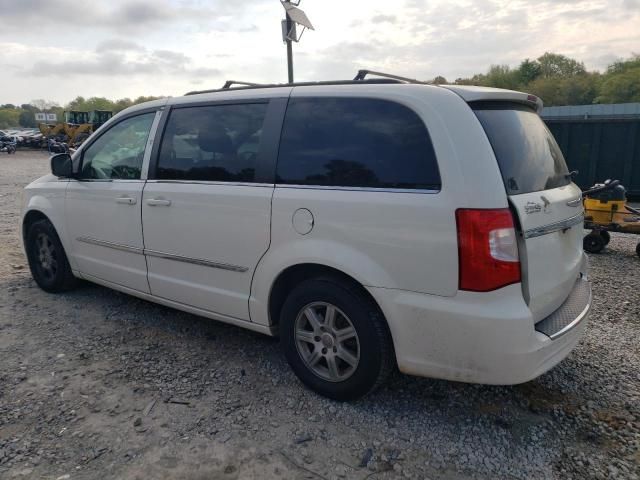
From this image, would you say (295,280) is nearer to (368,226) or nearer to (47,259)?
(368,226)

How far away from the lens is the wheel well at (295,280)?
282 cm

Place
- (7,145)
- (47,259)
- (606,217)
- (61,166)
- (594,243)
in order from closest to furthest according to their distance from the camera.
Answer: (61,166), (47,259), (594,243), (606,217), (7,145)

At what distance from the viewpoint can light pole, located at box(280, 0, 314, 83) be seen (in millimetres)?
6969

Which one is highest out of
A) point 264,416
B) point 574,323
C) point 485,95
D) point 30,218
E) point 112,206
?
point 485,95

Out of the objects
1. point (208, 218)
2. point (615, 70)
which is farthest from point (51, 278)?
point (615, 70)

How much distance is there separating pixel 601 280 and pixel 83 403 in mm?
5109

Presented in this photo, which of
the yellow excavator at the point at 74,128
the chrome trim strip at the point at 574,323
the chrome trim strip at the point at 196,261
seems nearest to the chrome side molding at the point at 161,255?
the chrome trim strip at the point at 196,261

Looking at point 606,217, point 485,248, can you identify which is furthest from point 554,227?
point 606,217

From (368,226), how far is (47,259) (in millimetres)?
3785

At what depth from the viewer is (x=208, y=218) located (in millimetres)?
3377

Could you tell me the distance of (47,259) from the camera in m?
4.96

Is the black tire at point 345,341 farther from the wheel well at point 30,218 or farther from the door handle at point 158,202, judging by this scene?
the wheel well at point 30,218

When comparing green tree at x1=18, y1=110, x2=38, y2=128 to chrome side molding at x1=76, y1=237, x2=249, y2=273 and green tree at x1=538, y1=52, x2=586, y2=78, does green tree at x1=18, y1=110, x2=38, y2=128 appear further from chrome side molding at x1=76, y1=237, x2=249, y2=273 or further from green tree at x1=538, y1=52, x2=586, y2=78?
chrome side molding at x1=76, y1=237, x2=249, y2=273

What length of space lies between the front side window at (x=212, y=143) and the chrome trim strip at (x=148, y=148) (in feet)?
0.42
